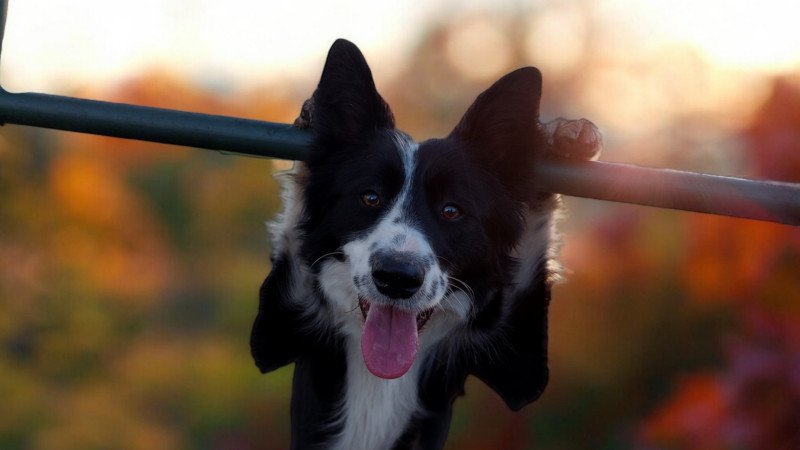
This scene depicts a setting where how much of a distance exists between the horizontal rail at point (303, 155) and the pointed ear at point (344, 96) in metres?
0.25

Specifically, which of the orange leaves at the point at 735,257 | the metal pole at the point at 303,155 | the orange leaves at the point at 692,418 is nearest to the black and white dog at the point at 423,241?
the metal pole at the point at 303,155

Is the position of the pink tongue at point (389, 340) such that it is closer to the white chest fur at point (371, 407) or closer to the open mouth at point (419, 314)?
the open mouth at point (419, 314)

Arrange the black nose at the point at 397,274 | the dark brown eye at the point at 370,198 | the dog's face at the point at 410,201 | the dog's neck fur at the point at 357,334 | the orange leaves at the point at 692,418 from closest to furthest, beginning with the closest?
the black nose at the point at 397,274, the dog's face at the point at 410,201, the dark brown eye at the point at 370,198, the dog's neck fur at the point at 357,334, the orange leaves at the point at 692,418

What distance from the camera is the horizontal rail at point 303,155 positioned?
2502mm

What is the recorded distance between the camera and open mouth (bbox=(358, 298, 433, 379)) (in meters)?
2.72

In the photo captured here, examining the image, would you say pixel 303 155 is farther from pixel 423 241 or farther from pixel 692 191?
pixel 692 191

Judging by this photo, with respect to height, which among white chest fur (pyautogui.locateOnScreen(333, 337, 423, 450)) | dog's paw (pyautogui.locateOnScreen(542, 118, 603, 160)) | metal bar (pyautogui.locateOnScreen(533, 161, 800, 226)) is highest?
dog's paw (pyautogui.locateOnScreen(542, 118, 603, 160))

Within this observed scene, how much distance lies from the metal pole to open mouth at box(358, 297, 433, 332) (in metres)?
0.47

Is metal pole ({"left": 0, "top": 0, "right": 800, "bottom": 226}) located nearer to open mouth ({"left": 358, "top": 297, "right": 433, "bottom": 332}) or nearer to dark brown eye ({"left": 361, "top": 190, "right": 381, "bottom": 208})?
dark brown eye ({"left": 361, "top": 190, "right": 381, "bottom": 208})

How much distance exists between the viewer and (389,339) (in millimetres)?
2793

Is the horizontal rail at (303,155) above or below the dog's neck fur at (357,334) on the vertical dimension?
above

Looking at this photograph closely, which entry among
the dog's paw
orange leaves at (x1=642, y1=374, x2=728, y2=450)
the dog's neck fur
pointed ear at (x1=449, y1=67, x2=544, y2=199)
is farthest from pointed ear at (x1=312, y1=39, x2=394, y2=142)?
orange leaves at (x1=642, y1=374, x2=728, y2=450)

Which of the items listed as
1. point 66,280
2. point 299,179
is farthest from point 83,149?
point 299,179

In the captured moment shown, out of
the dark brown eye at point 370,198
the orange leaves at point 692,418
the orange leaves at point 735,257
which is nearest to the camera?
the dark brown eye at point 370,198
